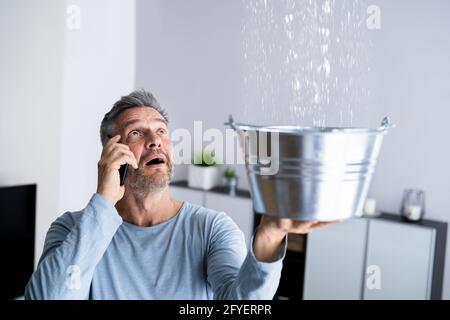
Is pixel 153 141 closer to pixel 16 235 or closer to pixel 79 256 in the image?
pixel 79 256

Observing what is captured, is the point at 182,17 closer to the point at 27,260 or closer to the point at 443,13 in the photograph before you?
the point at 443,13

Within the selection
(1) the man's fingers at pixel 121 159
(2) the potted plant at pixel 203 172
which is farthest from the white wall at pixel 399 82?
(1) the man's fingers at pixel 121 159

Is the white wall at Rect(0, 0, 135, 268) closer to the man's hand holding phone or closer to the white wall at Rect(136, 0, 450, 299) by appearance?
the white wall at Rect(136, 0, 450, 299)

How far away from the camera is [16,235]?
2.53m

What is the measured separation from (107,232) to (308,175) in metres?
0.39

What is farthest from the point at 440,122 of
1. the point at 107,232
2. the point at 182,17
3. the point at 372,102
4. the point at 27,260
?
the point at 107,232

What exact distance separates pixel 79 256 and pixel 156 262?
22 centimetres

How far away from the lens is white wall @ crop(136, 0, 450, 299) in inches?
111

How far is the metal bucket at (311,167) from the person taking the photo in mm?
468

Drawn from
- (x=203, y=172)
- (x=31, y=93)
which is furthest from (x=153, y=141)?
(x=203, y=172)

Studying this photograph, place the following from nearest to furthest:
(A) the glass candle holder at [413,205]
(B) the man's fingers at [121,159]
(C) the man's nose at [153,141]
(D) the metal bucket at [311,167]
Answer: (D) the metal bucket at [311,167] → (B) the man's fingers at [121,159] → (C) the man's nose at [153,141] → (A) the glass candle holder at [413,205]

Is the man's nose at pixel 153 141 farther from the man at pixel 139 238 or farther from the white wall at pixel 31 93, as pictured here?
the white wall at pixel 31 93

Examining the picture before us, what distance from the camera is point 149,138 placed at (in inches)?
36.7

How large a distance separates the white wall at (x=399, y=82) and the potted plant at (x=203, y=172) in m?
0.22
